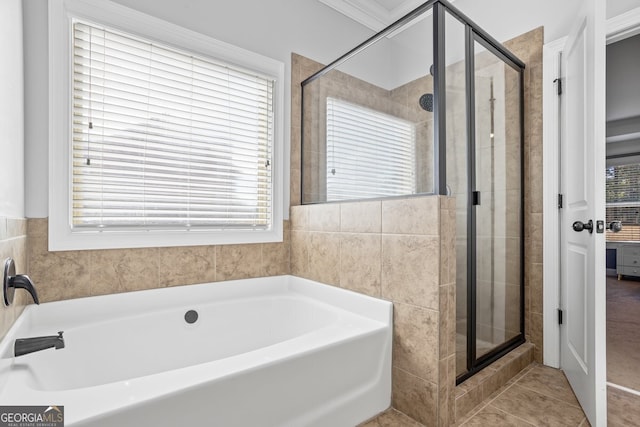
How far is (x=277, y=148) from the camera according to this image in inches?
91.0

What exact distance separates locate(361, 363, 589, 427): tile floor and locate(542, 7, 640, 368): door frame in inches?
10.0

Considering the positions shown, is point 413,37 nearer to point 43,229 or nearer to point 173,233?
point 173,233

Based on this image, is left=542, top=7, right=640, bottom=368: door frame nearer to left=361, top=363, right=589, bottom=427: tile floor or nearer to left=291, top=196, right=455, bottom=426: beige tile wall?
left=361, top=363, right=589, bottom=427: tile floor

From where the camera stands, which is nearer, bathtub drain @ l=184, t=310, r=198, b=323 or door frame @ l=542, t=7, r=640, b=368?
bathtub drain @ l=184, t=310, r=198, b=323

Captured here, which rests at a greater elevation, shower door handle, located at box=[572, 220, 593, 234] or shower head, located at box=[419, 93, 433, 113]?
shower head, located at box=[419, 93, 433, 113]

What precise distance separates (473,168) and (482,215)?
0.95 ft

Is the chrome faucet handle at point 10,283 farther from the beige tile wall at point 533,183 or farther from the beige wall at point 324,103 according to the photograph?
the beige tile wall at point 533,183

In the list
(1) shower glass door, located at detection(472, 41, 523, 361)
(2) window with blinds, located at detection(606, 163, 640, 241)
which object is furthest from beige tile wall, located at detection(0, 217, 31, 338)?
(2) window with blinds, located at detection(606, 163, 640, 241)

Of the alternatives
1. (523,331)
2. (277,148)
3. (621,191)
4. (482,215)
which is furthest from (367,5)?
(621,191)

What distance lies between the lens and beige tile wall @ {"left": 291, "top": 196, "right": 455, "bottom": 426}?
140cm

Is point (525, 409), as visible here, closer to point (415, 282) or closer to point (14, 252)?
point (415, 282)

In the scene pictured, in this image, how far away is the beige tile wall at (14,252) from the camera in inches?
43.0

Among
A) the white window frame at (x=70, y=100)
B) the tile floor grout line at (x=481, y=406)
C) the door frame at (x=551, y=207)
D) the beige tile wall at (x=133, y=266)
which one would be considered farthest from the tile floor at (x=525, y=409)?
the white window frame at (x=70, y=100)

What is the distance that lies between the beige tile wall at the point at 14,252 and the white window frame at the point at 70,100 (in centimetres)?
14
